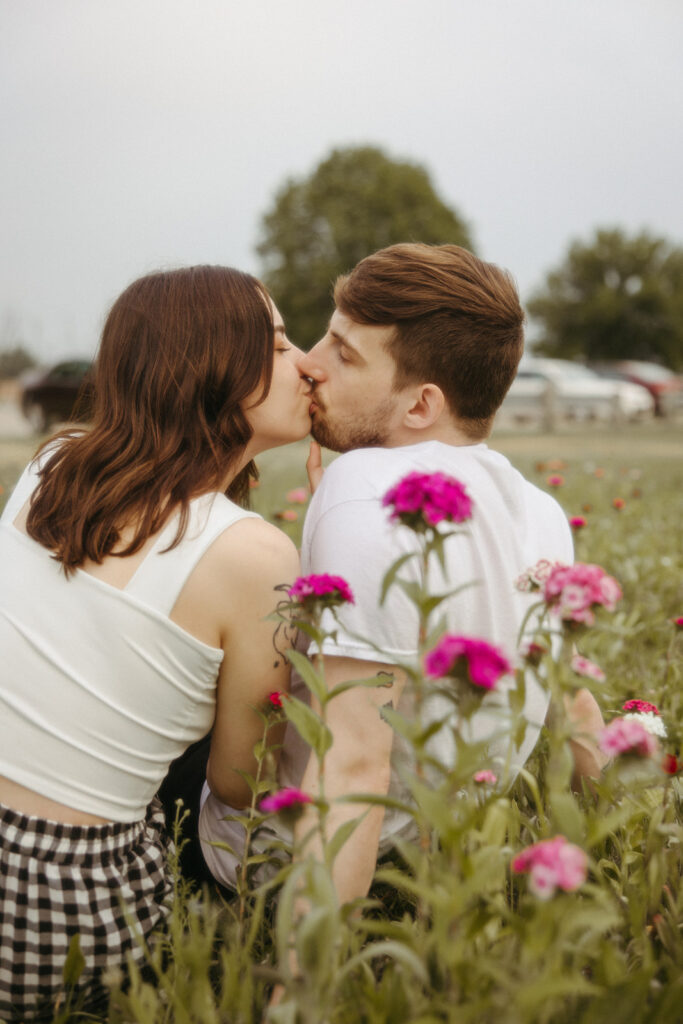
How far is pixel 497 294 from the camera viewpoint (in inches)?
96.0

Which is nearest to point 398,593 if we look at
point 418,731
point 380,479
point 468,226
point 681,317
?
point 380,479

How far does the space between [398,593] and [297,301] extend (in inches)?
1372

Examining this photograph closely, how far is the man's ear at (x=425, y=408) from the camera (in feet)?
7.97

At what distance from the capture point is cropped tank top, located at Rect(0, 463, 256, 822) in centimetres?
181

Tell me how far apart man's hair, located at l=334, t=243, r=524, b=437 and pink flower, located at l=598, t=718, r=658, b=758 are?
4.50 ft

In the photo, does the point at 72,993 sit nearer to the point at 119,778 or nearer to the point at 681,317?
the point at 119,778

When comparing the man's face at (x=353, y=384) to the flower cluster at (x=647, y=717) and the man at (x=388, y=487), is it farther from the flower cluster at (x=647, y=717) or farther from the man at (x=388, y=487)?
the flower cluster at (x=647, y=717)

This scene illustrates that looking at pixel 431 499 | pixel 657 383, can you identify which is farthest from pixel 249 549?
pixel 657 383

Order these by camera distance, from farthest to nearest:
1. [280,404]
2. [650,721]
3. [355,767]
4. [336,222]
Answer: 1. [336,222]
2. [280,404]
3. [650,721]
4. [355,767]

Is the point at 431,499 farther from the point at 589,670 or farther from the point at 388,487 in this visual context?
the point at 388,487

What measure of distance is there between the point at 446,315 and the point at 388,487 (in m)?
0.76

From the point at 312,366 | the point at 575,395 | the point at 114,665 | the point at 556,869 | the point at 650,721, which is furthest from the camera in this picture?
the point at 575,395

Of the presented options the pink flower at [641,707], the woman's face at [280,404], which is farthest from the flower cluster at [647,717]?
the woman's face at [280,404]

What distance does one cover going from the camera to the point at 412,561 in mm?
1796
